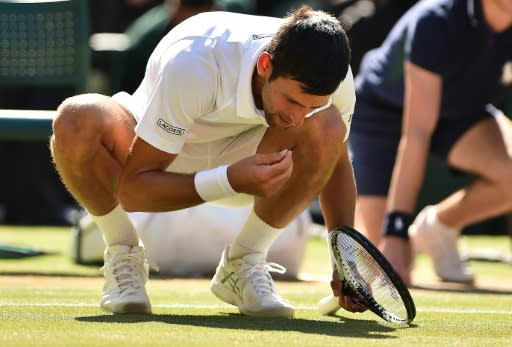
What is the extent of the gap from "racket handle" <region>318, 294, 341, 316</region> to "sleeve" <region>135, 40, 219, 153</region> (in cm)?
81

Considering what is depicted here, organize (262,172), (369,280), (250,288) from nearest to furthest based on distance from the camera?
(262,172) → (369,280) → (250,288)

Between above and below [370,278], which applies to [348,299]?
below

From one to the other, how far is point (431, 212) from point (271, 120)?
303cm

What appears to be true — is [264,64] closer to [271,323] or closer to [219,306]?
[271,323]

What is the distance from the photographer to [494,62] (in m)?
6.68

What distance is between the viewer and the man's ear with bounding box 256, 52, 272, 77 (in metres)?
4.39

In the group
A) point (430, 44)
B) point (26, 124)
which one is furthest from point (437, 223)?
point (26, 124)

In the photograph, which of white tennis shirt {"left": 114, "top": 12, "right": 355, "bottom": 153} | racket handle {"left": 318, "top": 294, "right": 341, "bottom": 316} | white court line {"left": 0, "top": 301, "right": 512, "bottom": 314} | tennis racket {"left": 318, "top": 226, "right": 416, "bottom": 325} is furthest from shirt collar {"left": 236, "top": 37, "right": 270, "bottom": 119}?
white court line {"left": 0, "top": 301, "right": 512, "bottom": 314}

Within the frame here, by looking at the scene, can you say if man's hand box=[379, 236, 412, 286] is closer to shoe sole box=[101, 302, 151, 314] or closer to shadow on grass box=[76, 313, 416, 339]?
shadow on grass box=[76, 313, 416, 339]

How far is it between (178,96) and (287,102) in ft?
1.12

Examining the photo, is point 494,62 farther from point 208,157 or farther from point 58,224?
point 58,224

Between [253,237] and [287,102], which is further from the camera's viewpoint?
[253,237]

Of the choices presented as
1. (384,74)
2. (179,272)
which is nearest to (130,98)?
(179,272)

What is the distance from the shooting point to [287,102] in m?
4.37
